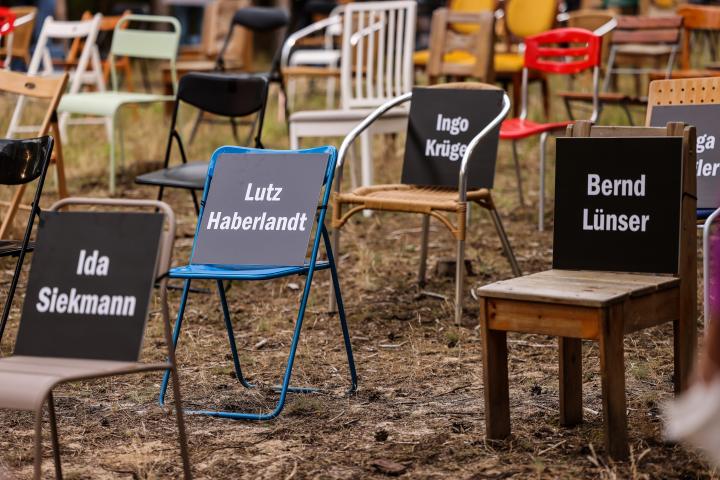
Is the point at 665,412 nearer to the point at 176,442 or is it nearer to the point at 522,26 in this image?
the point at 176,442

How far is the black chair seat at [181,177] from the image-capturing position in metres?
5.66

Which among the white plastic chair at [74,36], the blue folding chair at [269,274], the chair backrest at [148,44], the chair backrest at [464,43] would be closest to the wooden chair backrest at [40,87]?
the blue folding chair at [269,274]

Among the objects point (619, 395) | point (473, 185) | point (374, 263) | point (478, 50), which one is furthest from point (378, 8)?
point (619, 395)

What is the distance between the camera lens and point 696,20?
896 centimetres

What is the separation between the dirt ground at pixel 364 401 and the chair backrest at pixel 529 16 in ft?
13.1

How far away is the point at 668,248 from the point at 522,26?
6.82 m

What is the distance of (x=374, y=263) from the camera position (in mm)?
6410

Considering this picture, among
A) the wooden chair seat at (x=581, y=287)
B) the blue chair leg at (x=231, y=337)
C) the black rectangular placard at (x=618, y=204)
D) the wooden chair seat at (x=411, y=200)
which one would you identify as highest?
the black rectangular placard at (x=618, y=204)

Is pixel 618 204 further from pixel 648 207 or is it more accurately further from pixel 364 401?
pixel 364 401

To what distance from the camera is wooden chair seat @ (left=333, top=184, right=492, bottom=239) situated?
5152 millimetres

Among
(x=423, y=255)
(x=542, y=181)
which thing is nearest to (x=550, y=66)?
(x=542, y=181)

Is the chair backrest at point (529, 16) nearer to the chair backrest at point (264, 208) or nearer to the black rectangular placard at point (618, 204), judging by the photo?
the chair backrest at point (264, 208)

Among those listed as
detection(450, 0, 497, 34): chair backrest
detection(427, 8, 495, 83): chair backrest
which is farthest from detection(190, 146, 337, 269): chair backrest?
detection(450, 0, 497, 34): chair backrest

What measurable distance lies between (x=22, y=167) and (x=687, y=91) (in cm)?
252
